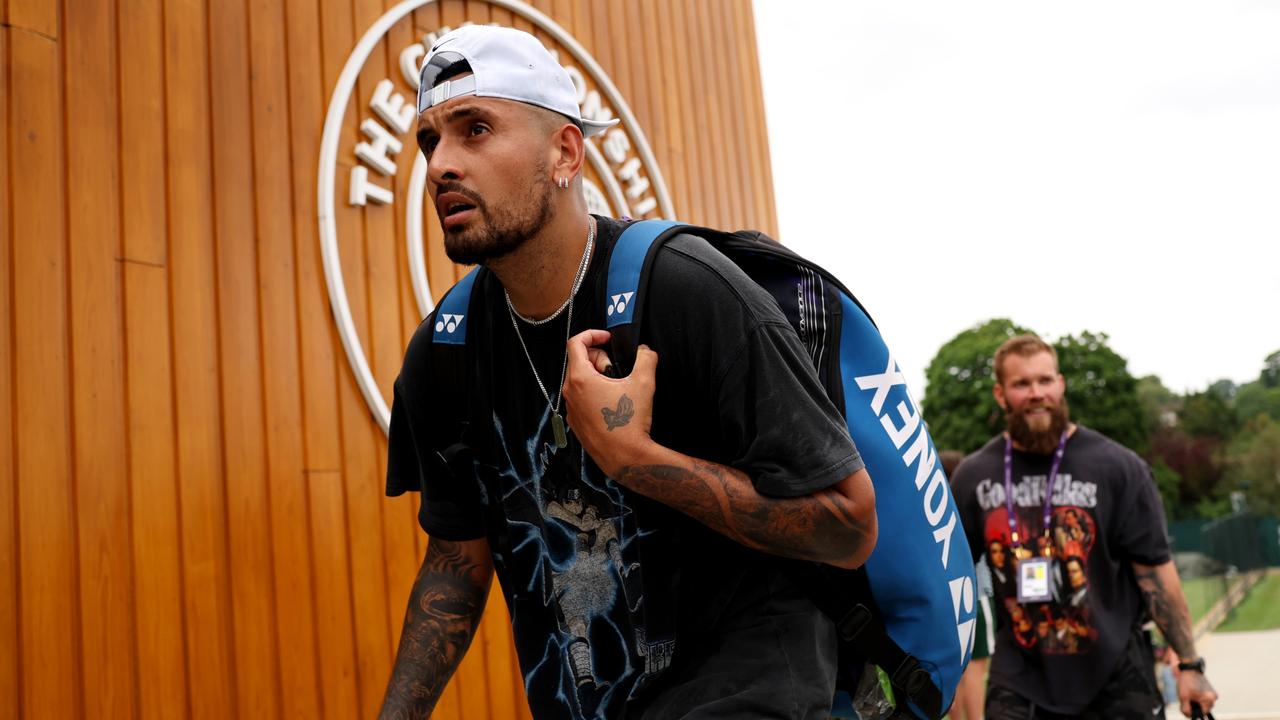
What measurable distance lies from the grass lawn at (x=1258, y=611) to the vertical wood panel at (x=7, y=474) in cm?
2065

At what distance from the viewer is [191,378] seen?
3.53 metres

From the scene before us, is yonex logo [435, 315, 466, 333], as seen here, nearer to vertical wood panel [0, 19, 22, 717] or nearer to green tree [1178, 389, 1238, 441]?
vertical wood panel [0, 19, 22, 717]

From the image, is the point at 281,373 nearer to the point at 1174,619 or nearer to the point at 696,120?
the point at 696,120

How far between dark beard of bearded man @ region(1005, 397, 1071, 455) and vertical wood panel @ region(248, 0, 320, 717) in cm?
299

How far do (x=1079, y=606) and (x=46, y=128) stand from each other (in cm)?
416

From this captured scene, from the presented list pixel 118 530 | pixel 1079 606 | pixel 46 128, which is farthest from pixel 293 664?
pixel 1079 606

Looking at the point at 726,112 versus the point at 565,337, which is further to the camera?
the point at 726,112

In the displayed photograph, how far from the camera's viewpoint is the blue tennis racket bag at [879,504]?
2.22 m

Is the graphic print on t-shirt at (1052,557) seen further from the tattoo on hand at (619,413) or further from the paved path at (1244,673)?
the paved path at (1244,673)

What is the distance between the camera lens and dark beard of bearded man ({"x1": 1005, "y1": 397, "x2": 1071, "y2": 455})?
5.05m

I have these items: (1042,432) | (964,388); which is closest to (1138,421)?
(964,388)

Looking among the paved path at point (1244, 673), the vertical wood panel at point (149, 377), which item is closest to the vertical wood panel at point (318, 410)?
the vertical wood panel at point (149, 377)

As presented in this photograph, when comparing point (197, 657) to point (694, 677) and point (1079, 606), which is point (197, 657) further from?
point (1079, 606)

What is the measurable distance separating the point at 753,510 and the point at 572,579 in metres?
0.47
